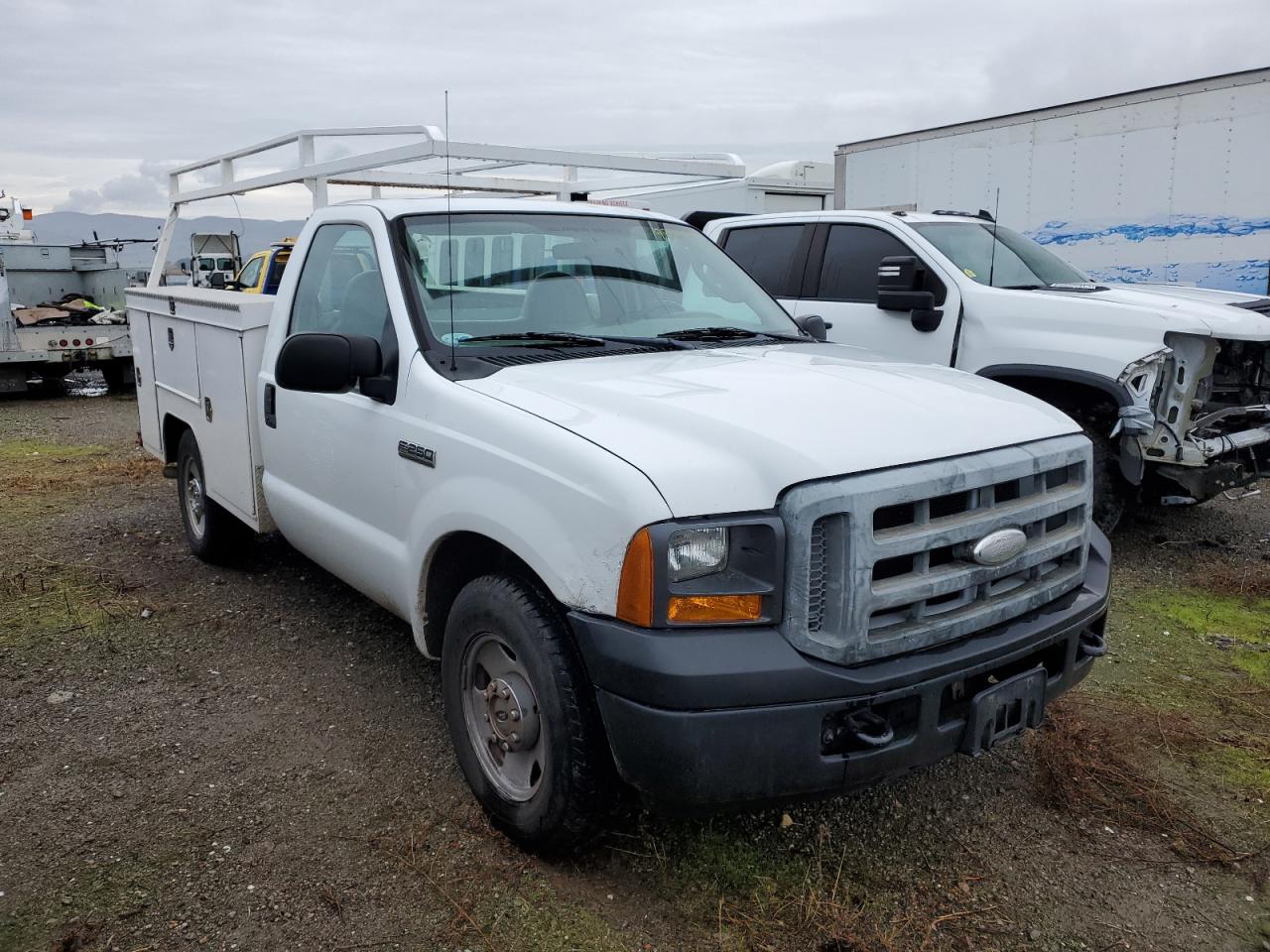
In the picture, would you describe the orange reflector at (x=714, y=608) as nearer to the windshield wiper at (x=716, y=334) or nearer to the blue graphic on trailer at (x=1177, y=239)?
the windshield wiper at (x=716, y=334)

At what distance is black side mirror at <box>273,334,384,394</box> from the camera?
10.7ft

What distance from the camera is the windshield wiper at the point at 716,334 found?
149 inches

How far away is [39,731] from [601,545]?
8.71ft

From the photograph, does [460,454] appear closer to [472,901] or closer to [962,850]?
[472,901]

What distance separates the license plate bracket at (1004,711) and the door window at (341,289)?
225 centimetres

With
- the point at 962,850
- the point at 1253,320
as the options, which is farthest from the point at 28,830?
the point at 1253,320

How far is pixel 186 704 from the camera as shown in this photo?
407 cm

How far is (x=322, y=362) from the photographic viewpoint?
3.27 meters

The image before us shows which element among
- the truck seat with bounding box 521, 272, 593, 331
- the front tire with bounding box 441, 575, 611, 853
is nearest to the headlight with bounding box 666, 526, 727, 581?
the front tire with bounding box 441, 575, 611, 853

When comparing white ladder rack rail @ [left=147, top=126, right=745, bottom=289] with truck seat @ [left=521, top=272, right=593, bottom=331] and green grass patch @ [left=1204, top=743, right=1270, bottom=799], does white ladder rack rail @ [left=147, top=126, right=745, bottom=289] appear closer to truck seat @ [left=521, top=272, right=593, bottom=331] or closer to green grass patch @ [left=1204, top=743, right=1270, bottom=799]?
truck seat @ [left=521, top=272, right=593, bottom=331]

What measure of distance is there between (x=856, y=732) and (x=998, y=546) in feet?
2.05

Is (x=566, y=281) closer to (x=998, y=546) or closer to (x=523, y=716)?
(x=523, y=716)

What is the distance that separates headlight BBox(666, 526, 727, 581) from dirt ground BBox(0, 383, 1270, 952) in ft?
3.22

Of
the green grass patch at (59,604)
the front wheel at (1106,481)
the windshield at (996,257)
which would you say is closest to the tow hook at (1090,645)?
the front wheel at (1106,481)
